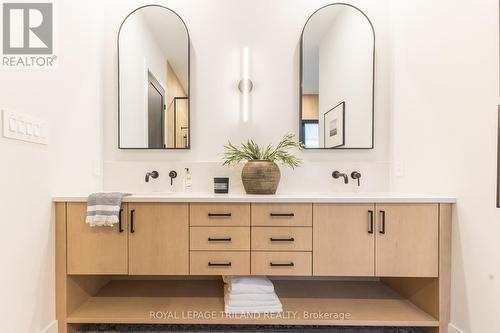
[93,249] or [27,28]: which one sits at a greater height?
[27,28]

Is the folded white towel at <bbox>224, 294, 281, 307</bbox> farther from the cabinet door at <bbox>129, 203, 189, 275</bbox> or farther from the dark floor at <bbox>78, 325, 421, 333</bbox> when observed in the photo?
the cabinet door at <bbox>129, 203, 189, 275</bbox>

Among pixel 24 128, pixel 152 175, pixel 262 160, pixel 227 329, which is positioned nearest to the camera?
pixel 24 128

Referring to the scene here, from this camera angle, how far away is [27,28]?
1609 mm

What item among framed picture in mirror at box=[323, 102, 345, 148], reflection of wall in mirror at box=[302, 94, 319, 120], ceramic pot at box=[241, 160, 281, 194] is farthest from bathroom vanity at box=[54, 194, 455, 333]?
reflection of wall in mirror at box=[302, 94, 319, 120]

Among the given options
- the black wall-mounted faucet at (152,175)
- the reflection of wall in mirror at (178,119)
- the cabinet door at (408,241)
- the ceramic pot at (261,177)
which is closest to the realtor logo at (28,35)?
the reflection of wall in mirror at (178,119)

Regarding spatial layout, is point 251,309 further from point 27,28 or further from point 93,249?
point 27,28

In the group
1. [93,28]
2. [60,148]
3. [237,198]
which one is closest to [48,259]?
[60,148]

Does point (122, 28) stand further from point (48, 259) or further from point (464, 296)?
point (464, 296)

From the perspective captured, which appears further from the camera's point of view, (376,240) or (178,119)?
(178,119)

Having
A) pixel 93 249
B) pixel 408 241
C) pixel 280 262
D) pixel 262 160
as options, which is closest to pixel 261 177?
pixel 262 160

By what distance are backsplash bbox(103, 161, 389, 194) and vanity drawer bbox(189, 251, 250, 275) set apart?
2.07 feet

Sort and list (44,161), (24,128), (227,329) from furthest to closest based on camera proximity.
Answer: (227,329)
(44,161)
(24,128)

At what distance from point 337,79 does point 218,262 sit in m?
1.59

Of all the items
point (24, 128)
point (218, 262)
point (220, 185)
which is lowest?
point (218, 262)
